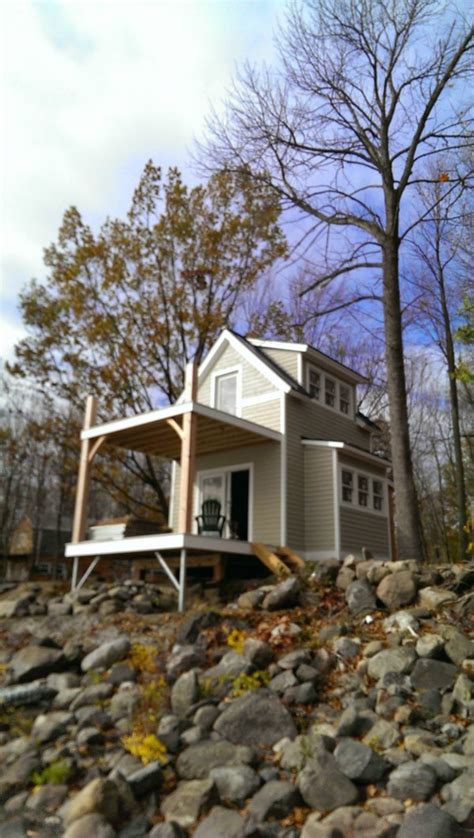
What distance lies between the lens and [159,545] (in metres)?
11.1

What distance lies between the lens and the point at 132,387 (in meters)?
19.3

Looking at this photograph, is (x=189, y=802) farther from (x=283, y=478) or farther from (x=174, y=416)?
(x=283, y=478)

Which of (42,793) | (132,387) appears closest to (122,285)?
(132,387)

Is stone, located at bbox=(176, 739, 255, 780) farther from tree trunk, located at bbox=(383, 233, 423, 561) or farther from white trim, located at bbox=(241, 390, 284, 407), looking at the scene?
white trim, located at bbox=(241, 390, 284, 407)

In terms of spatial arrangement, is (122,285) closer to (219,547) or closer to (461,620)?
(219,547)

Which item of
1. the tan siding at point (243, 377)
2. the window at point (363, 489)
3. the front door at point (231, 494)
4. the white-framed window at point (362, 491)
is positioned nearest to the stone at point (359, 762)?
the white-framed window at point (362, 491)

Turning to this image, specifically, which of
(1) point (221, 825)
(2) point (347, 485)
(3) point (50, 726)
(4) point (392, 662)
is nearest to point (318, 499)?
(2) point (347, 485)

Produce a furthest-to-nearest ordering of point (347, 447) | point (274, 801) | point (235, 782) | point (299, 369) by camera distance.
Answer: point (299, 369) < point (347, 447) < point (235, 782) < point (274, 801)

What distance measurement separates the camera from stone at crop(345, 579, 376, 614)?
832 cm

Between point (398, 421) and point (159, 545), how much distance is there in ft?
18.2

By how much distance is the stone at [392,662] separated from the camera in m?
6.33

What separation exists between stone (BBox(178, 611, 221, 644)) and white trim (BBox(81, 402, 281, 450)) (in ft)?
13.8

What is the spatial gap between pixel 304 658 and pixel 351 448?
8407mm

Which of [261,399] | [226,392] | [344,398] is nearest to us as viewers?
[261,399]
